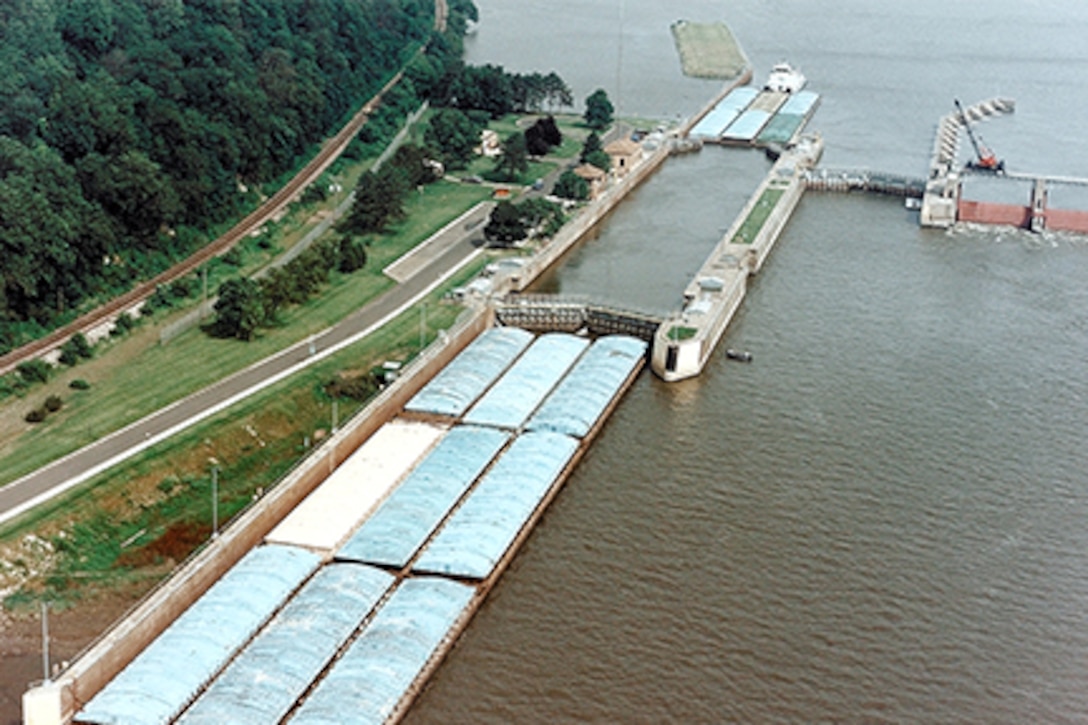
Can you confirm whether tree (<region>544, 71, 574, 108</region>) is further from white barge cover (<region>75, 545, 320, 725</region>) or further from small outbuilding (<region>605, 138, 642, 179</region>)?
white barge cover (<region>75, 545, 320, 725</region>)

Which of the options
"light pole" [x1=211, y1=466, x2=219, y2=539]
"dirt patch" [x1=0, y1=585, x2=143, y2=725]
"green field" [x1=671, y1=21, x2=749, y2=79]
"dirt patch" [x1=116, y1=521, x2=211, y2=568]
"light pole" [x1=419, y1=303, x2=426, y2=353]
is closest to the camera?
"dirt patch" [x1=0, y1=585, x2=143, y2=725]

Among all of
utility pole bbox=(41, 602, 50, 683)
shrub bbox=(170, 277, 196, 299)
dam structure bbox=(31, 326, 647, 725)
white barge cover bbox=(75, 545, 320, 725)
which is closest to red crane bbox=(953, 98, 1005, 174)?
dam structure bbox=(31, 326, 647, 725)

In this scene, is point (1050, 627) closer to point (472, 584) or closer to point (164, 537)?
point (472, 584)

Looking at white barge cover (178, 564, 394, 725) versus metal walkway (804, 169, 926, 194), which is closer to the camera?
white barge cover (178, 564, 394, 725)

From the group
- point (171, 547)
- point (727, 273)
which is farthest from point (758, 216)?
point (171, 547)

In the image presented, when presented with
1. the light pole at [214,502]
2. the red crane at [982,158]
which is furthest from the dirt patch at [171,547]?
the red crane at [982,158]

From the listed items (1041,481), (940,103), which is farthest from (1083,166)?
(1041,481)
